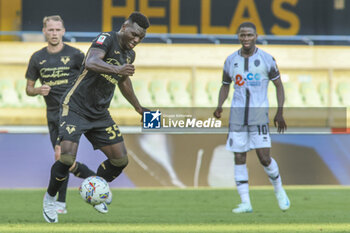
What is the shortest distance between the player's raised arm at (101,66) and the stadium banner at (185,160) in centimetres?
371

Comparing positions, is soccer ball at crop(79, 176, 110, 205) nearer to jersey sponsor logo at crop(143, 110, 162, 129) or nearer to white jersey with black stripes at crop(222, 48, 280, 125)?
jersey sponsor logo at crop(143, 110, 162, 129)

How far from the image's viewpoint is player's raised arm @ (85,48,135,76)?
5.00 meters

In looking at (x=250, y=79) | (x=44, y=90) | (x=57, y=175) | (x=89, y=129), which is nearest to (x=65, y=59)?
(x=44, y=90)

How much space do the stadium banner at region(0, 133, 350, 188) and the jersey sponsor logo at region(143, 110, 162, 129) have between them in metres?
2.73

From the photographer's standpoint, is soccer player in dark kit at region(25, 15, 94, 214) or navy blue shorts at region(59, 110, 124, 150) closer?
navy blue shorts at region(59, 110, 124, 150)

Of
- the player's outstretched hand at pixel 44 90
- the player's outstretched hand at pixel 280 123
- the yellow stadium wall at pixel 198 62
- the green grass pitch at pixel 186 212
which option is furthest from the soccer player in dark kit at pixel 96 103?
the yellow stadium wall at pixel 198 62

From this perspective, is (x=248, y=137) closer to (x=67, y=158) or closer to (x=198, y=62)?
(x=67, y=158)

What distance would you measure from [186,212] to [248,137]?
928 mm

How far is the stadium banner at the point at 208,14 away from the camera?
53.8ft

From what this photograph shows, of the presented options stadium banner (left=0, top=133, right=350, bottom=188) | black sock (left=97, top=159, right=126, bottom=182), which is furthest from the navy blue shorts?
stadium banner (left=0, top=133, right=350, bottom=188)

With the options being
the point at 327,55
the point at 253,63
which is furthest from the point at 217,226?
the point at 327,55

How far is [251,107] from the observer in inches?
265

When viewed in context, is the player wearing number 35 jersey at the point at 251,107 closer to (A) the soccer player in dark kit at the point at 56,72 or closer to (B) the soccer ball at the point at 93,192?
(A) the soccer player in dark kit at the point at 56,72

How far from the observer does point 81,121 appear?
18.1 feet
